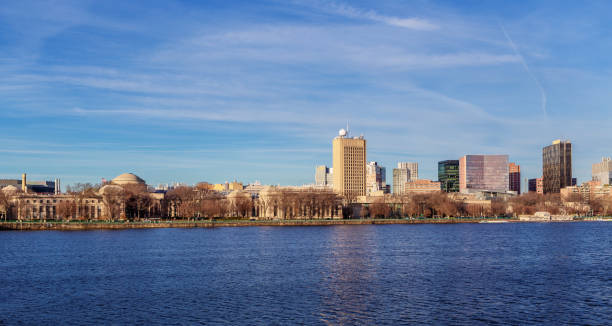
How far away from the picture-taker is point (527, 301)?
43656 millimetres

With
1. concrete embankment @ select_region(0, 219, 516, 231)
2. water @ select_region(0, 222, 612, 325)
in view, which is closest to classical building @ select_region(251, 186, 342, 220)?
concrete embankment @ select_region(0, 219, 516, 231)

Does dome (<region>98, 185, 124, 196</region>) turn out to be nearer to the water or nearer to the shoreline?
the shoreline

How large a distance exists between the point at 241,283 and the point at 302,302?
9.72 m

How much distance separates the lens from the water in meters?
39.5

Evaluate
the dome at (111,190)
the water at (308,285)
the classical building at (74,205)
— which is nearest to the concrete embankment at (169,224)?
the classical building at (74,205)

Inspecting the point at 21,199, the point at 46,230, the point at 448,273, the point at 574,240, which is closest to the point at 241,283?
the point at 448,273

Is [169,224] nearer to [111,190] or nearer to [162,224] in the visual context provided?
[162,224]

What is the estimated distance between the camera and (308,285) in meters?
50.3

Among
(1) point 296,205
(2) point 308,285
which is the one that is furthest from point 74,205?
(2) point 308,285

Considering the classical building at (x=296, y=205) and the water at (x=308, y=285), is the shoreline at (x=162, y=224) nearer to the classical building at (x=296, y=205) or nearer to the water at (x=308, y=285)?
the classical building at (x=296, y=205)

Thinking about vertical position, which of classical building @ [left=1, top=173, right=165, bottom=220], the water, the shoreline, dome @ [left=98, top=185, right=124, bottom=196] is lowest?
Answer: the shoreline

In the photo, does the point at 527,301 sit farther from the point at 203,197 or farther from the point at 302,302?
the point at 203,197

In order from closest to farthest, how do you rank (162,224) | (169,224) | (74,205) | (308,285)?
(308,285), (162,224), (169,224), (74,205)

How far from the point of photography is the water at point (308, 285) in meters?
39.5
